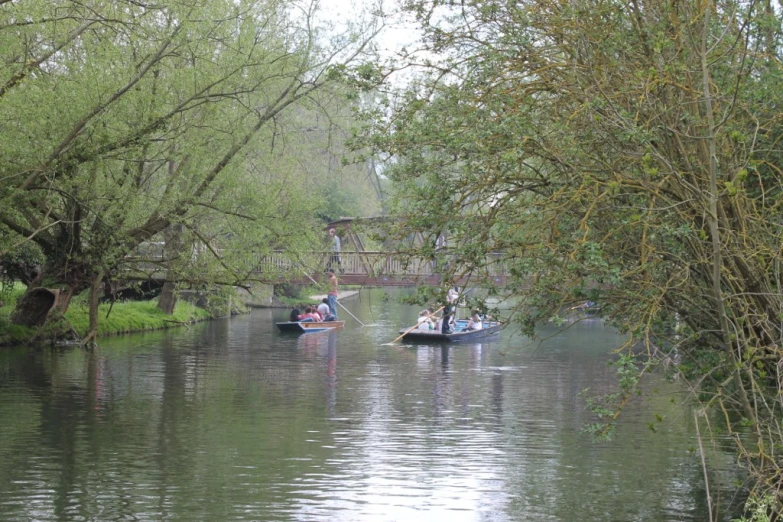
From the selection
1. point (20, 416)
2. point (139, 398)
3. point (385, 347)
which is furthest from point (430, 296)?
point (385, 347)

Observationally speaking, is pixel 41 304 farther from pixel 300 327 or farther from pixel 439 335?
pixel 439 335

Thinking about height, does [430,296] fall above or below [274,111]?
below

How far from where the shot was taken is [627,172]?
9.05m

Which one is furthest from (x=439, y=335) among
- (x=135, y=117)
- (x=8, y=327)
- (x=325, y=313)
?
(x=135, y=117)

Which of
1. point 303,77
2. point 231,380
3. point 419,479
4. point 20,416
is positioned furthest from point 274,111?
point 419,479

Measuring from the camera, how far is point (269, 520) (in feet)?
33.6

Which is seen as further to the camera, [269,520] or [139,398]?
[139,398]

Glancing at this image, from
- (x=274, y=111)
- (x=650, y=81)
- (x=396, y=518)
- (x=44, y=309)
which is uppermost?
(x=274, y=111)

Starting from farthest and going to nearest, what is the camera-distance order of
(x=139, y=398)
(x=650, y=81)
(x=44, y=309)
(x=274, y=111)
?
(x=44, y=309) < (x=274, y=111) < (x=139, y=398) < (x=650, y=81)

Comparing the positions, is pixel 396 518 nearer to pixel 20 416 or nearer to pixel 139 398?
pixel 20 416

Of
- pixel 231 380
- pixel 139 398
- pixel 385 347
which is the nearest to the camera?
pixel 139 398

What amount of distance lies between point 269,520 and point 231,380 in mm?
10882

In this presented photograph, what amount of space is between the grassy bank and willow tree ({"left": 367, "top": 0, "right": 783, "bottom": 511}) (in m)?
17.1

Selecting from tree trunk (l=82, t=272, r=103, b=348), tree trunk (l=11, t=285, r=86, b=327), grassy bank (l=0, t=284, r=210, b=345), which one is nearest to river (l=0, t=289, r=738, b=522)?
tree trunk (l=82, t=272, r=103, b=348)
